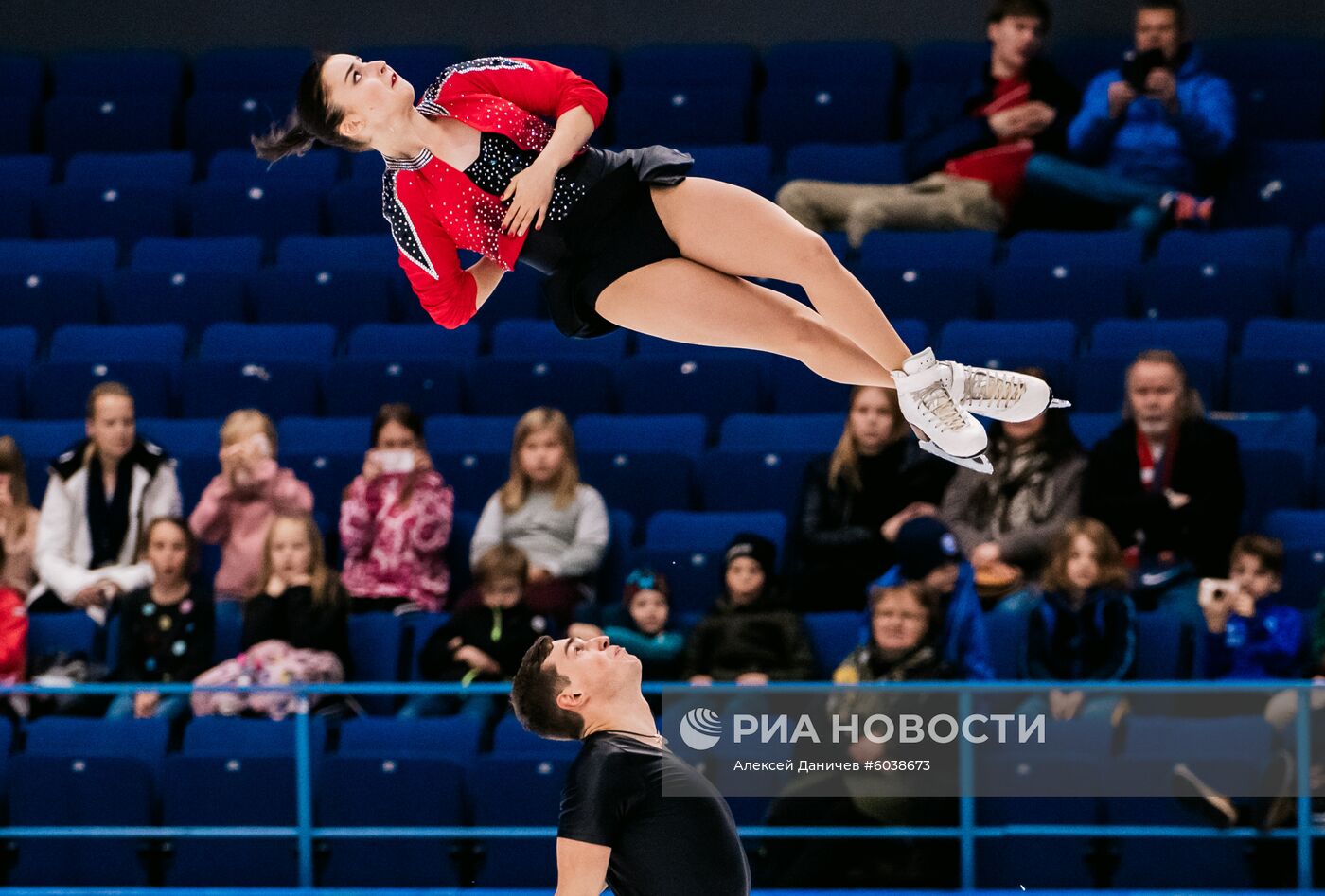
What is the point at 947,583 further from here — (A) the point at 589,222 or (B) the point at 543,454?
(A) the point at 589,222

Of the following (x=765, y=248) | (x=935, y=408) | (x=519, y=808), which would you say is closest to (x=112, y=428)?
(x=519, y=808)

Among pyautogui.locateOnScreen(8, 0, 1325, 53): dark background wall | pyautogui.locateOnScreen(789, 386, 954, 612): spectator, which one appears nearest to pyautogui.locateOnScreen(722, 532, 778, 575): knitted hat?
pyautogui.locateOnScreen(789, 386, 954, 612): spectator

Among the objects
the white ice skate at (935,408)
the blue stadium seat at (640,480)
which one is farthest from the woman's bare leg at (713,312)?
the blue stadium seat at (640,480)

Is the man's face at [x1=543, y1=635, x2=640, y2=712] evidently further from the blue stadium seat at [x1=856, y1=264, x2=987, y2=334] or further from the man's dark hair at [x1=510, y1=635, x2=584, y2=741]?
the blue stadium seat at [x1=856, y1=264, x2=987, y2=334]

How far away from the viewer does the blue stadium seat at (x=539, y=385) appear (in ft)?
25.4

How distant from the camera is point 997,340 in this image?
7.44m

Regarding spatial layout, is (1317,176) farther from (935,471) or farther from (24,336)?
(24,336)

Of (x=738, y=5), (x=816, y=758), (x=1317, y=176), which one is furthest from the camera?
(x=738, y=5)

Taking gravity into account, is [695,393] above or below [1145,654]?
above

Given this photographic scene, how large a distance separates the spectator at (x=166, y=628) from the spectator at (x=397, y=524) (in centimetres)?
56

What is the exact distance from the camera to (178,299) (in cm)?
865

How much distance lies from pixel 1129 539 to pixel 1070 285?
1562 mm

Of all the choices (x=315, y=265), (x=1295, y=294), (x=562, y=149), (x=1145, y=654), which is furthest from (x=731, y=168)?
(x=562, y=149)

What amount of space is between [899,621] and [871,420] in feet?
2.57
